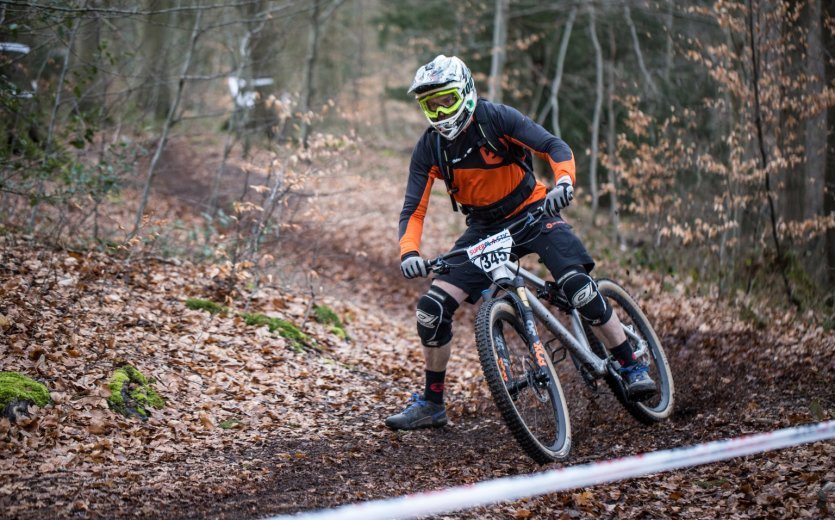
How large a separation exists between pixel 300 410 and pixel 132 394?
4.87ft

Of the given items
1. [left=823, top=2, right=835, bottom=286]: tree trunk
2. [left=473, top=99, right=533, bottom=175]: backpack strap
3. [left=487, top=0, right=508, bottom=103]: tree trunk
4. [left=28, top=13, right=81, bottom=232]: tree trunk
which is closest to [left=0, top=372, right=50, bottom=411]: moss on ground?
[left=473, top=99, right=533, bottom=175]: backpack strap

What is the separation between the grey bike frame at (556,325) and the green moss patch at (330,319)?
3.81 meters

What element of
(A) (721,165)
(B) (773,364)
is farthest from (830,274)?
(B) (773,364)

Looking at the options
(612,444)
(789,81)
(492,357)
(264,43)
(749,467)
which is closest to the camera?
(749,467)

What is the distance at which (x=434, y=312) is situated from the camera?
5570mm

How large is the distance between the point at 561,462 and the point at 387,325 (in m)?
5.73

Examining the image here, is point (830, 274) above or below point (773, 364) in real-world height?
above

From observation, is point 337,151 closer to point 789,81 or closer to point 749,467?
point 789,81

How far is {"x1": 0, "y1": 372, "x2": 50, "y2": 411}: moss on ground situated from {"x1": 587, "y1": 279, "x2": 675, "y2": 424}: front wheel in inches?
165

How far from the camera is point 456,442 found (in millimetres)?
5852

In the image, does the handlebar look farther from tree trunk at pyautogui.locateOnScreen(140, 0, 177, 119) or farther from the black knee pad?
tree trunk at pyautogui.locateOnScreen(140, 0, 177, 119)

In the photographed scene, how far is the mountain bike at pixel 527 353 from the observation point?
4.86 m

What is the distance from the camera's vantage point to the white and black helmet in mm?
5242

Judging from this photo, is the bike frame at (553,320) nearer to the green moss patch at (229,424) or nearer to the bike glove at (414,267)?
the bike glove at (414,267)
